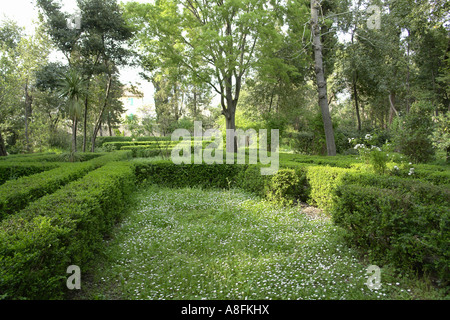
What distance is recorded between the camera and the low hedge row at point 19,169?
733 cm

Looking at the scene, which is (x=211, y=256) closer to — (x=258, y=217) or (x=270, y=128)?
(x=258, y=217)

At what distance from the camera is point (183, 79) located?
13.0 metres

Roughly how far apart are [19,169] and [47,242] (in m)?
7.07

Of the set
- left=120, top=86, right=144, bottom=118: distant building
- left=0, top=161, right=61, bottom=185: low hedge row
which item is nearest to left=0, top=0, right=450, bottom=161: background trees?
left=0, top=161, right=61, bottom=185: low hedge row

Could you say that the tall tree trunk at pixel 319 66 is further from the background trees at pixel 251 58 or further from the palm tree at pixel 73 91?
the palm tree at pixel 73 91

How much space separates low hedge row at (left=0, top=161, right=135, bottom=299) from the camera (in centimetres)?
189

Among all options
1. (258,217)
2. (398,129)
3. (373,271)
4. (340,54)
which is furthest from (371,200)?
(340,54)

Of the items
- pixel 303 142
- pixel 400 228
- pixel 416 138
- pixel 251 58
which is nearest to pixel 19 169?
pixel 400 228

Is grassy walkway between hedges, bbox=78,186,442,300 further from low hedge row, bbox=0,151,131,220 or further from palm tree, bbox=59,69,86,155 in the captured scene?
palm tree, bbox=59,69,86,155

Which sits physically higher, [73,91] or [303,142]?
[73,91]

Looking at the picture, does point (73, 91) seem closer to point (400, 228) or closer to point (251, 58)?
point (251, 58)
